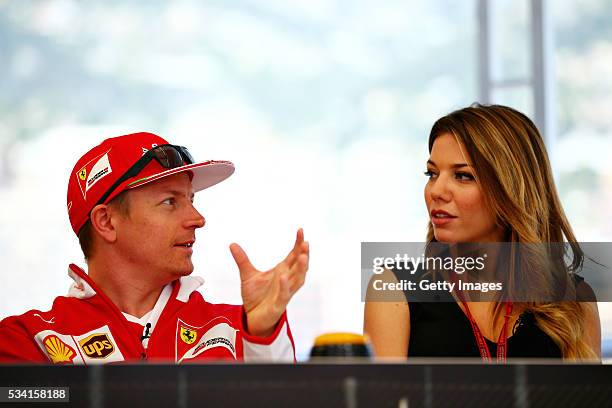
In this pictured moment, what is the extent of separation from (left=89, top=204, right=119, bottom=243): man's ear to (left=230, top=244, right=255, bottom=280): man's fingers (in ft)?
1.61

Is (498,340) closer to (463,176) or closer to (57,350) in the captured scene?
(463,176)

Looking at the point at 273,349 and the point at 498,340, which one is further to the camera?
the point at 498,340

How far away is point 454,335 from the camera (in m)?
1.73

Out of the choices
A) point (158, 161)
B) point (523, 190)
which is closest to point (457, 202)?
point (523, 190)

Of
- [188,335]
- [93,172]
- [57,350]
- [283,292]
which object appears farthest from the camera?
[93,172]

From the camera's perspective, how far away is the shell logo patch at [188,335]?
5.48ft

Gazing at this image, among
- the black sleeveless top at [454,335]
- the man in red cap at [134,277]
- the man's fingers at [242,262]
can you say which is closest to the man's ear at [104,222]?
the man in red cap at [134,277]

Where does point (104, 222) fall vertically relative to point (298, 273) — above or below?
above

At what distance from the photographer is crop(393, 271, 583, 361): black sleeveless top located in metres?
1.67

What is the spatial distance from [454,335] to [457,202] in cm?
27

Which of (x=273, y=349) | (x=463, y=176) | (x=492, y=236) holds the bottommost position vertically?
(x=273, y=349)

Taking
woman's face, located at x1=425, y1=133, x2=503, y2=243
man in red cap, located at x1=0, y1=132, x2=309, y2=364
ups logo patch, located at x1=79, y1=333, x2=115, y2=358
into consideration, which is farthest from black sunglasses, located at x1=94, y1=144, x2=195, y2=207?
woman's face, located at x1=425, y1=133, x2=503, y2=243

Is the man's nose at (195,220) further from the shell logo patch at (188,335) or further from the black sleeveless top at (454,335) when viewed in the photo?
the black sleeveless top at (454,335)

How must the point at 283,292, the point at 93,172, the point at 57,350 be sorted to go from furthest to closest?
the point at 93,172, the point at 57,350, the point at 283,292
